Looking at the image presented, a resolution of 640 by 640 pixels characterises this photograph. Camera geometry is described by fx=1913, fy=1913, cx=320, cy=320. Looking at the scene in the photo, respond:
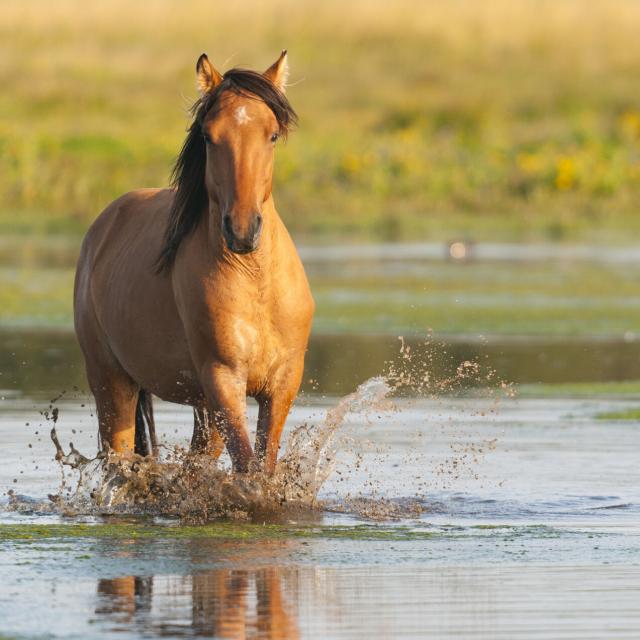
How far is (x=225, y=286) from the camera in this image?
326 inches

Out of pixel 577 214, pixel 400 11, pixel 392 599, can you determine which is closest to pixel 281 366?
pixel 392 599

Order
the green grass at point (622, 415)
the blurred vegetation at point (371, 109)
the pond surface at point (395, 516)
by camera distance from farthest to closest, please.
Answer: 1. the blurred vegetation at point (371, 109)
2. the green grass at point (622, 415)
3. the pond surface at point (395, 516)

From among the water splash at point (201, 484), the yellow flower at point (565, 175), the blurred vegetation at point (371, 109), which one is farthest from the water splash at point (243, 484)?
the yellow flower at point (565, 175)

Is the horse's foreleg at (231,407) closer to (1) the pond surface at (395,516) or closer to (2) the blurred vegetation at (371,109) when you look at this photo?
(1) the pond surface at (395,516)

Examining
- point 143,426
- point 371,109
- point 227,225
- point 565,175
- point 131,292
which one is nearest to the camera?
point 227,225

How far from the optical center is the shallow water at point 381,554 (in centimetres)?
615

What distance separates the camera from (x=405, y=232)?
94.2 feet

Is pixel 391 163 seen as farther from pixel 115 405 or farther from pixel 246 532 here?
pixel 246 532

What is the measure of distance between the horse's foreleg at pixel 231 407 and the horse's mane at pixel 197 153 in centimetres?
71

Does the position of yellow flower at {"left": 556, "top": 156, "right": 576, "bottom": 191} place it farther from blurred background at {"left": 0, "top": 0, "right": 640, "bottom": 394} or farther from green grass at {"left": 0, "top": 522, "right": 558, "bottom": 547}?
green grass at {"left": 0, "top": 522, "right": 558, "bottom": 547}

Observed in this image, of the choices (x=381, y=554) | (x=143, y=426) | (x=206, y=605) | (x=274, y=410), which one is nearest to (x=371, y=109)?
(x=143, y=426)

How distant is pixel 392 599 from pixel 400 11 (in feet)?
165

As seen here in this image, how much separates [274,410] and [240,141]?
1.27m

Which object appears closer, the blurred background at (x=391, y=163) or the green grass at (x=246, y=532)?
the green grass at (x=246, y=532)
